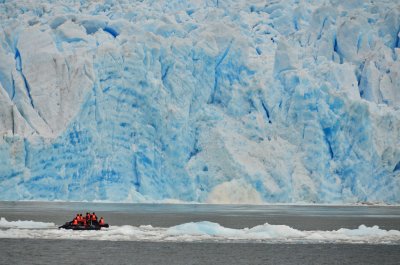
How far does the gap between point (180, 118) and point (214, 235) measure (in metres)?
31.9

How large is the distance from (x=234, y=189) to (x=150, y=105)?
1122 centimetres

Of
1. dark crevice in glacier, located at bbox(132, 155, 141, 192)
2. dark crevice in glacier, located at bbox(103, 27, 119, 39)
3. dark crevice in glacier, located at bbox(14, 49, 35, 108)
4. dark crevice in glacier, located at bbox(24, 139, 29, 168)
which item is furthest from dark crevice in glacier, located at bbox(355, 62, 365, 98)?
dark crevice in glacier, located at bbox(24, 139, 29, 168)

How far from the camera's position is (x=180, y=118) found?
68.9m

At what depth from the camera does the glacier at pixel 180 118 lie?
66.4m

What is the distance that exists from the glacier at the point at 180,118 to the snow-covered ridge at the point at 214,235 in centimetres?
2738

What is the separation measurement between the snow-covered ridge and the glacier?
27381mm

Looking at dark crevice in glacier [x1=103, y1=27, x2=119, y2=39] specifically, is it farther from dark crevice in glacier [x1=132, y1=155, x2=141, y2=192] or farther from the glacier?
dark crevice in glacier [x1=132, y1=155, x2=141, y2=192]

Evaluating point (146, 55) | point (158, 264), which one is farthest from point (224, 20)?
point (158, 264)

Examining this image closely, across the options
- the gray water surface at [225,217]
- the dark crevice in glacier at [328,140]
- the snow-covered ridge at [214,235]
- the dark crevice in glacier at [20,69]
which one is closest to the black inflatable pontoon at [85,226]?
the snow-covered ridge at [214,235]

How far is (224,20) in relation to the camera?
80.1 meters

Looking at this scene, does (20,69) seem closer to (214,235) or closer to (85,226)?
(85,226)

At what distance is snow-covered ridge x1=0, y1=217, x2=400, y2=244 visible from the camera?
3575 centimetres

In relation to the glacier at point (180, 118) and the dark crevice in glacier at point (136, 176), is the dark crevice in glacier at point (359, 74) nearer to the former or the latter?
the glacier at point (180, 118)

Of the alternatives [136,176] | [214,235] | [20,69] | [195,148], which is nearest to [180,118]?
[195,148]
